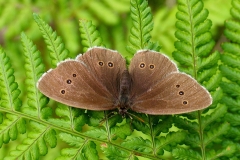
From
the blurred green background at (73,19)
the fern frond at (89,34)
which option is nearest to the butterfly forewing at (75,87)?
the fern frond at (89,34)

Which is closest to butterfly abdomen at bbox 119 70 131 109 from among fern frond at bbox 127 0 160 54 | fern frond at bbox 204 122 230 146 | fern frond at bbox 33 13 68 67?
fern frond at bbox 127 0 160 54

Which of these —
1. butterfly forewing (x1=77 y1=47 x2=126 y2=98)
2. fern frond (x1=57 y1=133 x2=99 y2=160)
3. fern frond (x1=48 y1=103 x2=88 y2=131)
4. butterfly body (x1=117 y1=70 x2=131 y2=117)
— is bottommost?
fern frond (x1=57 y1=133 x2=99 y2=160)

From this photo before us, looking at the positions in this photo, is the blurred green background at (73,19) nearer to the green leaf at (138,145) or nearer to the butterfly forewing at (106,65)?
the butterfly forewing at (106,65)

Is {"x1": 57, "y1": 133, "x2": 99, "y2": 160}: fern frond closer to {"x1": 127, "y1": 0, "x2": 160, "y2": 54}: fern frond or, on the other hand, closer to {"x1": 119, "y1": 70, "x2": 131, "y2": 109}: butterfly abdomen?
{"x1": 119, "y1": 70, "x2": 131, "y2": 109}: butterfly abdomen

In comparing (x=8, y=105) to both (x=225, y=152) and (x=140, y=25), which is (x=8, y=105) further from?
(x=225, y=152)

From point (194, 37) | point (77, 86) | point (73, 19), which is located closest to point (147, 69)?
point (194, 37)
